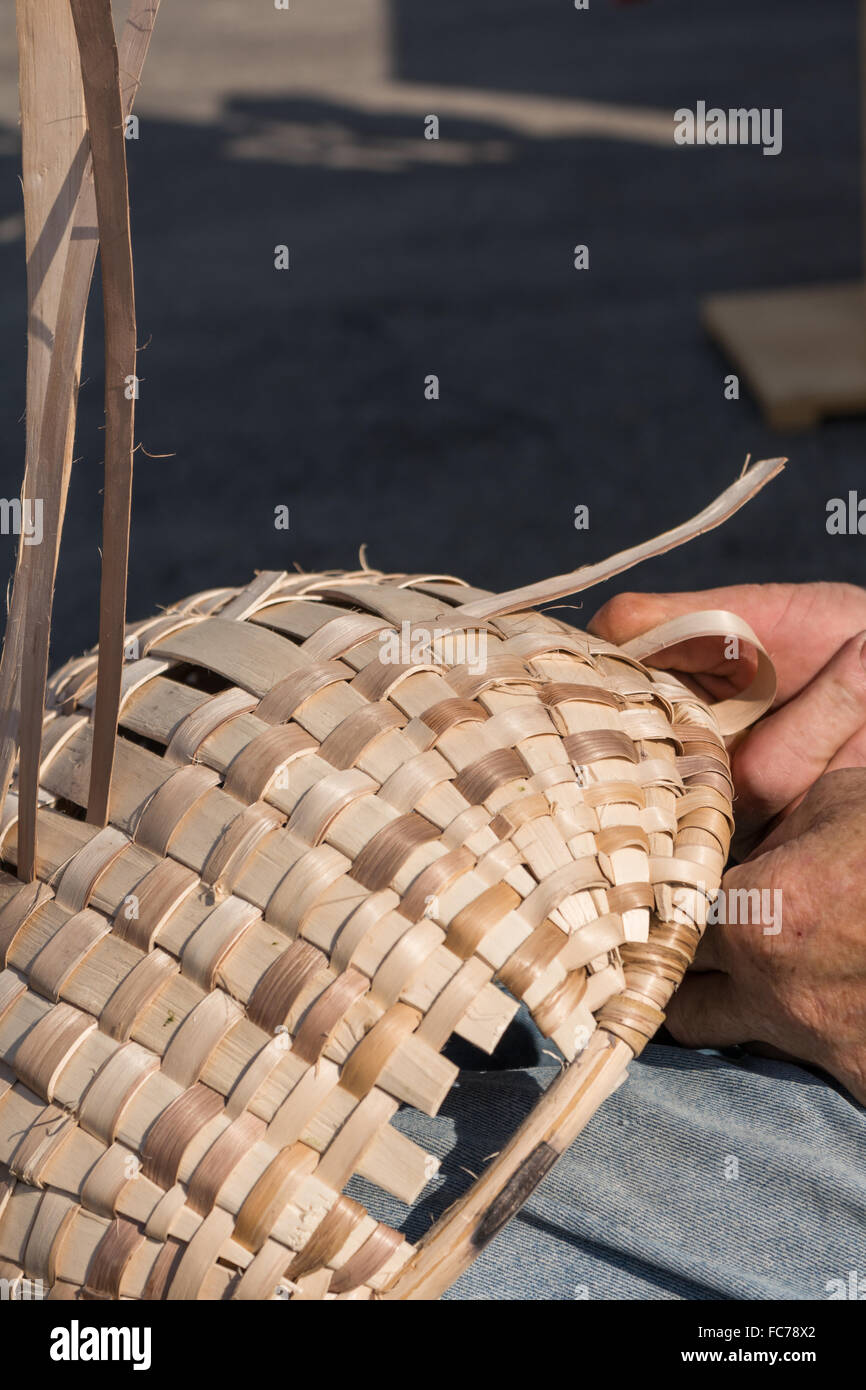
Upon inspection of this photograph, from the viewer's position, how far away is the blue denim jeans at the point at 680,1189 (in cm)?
76

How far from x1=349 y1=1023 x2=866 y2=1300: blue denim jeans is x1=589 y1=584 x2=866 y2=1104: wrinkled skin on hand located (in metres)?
0.04

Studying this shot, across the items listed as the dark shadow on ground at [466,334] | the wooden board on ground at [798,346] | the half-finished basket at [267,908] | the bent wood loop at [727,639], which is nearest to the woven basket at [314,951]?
the half-finished basket at [267,908]

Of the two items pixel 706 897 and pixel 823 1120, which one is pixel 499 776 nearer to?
pixel 706 897

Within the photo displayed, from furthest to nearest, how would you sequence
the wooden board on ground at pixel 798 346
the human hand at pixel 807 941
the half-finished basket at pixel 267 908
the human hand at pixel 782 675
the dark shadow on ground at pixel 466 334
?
1. the wooden board on ground at pixel 798 346
2. the dark shadow on ground at pixel 466 334
3. the human hand at pixel 782 675
4. the human hand at pixel 807 941
5. the half-finished basket at pixel 267 908

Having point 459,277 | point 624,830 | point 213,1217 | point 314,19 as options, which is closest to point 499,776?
point 624,830

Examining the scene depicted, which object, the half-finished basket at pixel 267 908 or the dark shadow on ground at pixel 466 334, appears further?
the dark shadow on ground at pixel 466 334

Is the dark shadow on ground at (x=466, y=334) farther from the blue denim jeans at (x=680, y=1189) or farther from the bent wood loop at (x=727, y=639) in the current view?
the blue denim jeans at (x=680, y=1189)

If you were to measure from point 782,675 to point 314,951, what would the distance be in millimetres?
500

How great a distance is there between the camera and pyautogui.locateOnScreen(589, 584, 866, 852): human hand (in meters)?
0.87

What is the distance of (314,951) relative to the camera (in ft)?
1.95

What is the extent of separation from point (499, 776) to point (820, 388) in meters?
2.16

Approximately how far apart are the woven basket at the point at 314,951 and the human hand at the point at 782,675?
185mm

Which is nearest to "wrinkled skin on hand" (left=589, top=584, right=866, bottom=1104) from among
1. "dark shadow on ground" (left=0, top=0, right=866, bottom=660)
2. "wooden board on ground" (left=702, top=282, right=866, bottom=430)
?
"dark shadow on ground" (left=0, top=0, right=866, bottom=660)

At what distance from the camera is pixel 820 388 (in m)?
2.55
